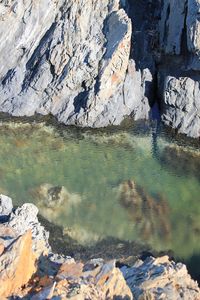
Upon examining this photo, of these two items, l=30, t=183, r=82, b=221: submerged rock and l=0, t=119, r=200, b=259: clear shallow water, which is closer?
l=0, t=119, r=200, b=259: clear shallow water

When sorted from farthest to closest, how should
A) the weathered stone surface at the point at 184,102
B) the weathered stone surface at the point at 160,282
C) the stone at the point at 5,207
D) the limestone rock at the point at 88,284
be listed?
the weathered stone surface at the point at 184,102
the stone at the point at 5,207
the weathered stone surface at the point at 160,282
the limestone rock at the point at 88,284

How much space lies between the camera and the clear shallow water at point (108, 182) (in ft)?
109

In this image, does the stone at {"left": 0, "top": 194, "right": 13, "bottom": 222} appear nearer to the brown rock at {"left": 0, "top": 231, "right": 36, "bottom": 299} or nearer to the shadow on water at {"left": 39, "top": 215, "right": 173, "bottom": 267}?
the shadow on water at {"left": 39, "top": 215, "right": 173, "bottom": 267}

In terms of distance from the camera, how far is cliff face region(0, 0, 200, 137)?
43125 millimetres

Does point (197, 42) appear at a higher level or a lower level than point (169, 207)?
higher

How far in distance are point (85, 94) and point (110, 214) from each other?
13845mm

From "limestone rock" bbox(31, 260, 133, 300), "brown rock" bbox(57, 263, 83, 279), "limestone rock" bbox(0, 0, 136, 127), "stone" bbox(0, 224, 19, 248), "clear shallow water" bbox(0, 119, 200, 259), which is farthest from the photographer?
"limestone rock" bbox(0, 0, 136, 127)

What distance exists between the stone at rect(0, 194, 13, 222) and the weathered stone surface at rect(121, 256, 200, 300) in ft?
32.5

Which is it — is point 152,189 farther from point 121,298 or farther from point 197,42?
point 121,298

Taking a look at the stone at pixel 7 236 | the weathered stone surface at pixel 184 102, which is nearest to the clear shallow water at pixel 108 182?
the weathered stone surface at pixel 184 102

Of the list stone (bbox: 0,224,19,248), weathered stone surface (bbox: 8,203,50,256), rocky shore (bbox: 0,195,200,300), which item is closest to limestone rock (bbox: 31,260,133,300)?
rocky shore (bbox: 0,195,200,300)

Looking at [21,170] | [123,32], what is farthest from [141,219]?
[123,32]

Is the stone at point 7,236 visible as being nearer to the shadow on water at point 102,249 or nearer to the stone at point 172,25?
the shadow on water at point 102,249

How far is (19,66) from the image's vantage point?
44.3 m
